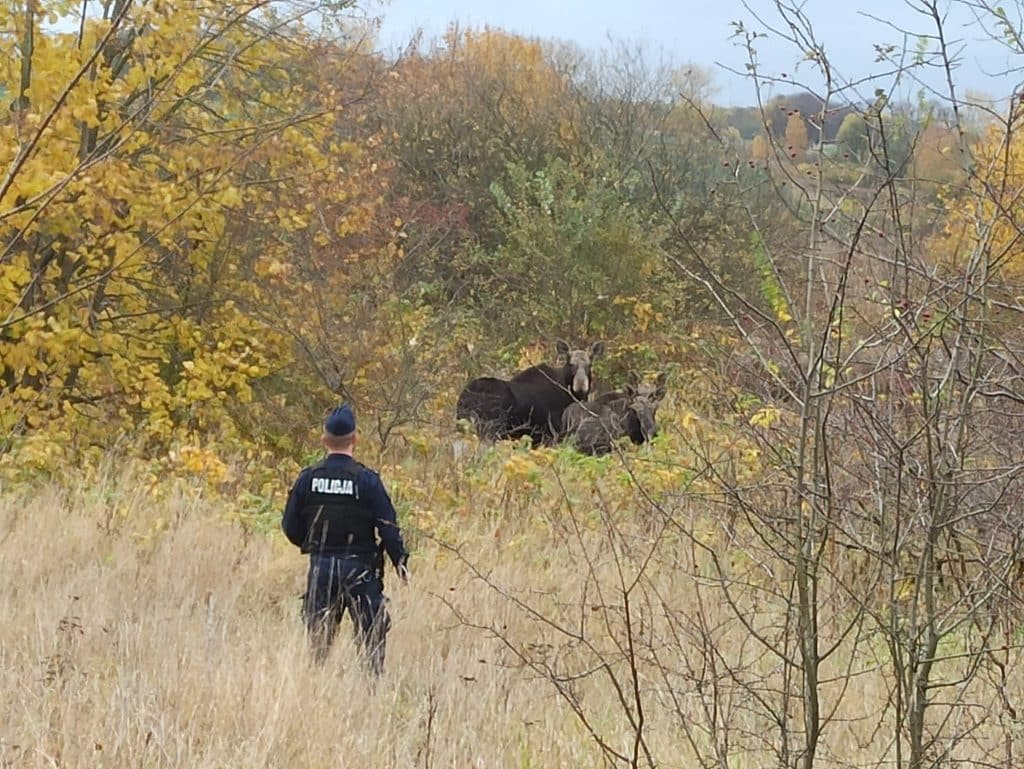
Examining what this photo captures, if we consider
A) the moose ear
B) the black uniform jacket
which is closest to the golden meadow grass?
the black uniform jacket

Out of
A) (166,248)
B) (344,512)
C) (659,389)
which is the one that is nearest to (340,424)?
(344,512)

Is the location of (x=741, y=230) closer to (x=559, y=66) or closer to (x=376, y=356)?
(x=559, y=66)

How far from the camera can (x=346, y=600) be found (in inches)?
237

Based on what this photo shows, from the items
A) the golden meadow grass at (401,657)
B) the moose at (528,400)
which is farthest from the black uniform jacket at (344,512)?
the moose at (528,400)

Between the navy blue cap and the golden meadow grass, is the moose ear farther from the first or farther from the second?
the navy blue cap

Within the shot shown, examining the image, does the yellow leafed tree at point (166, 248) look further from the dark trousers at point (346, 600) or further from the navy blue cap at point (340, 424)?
the dark trousers at point (346, 600)

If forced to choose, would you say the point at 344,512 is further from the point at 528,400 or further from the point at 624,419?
the point at 528,400

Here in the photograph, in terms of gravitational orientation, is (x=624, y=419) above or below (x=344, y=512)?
below

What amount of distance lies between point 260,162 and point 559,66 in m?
21.1

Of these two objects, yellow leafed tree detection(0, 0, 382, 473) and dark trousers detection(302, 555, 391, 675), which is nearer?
dark trousers detection(302, 555, 391, 675)

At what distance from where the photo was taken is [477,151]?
26.2 meters

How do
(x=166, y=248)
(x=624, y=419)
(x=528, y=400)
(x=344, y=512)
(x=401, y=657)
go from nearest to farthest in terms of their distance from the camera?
1. (x=344, y=512)
2. (x=401, y=657)
3. (x=166, y=248)
4. (x=624, y=419)
5. (x=528, y=400)

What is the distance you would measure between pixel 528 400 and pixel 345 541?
33.1 ft

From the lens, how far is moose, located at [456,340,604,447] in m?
15.6
